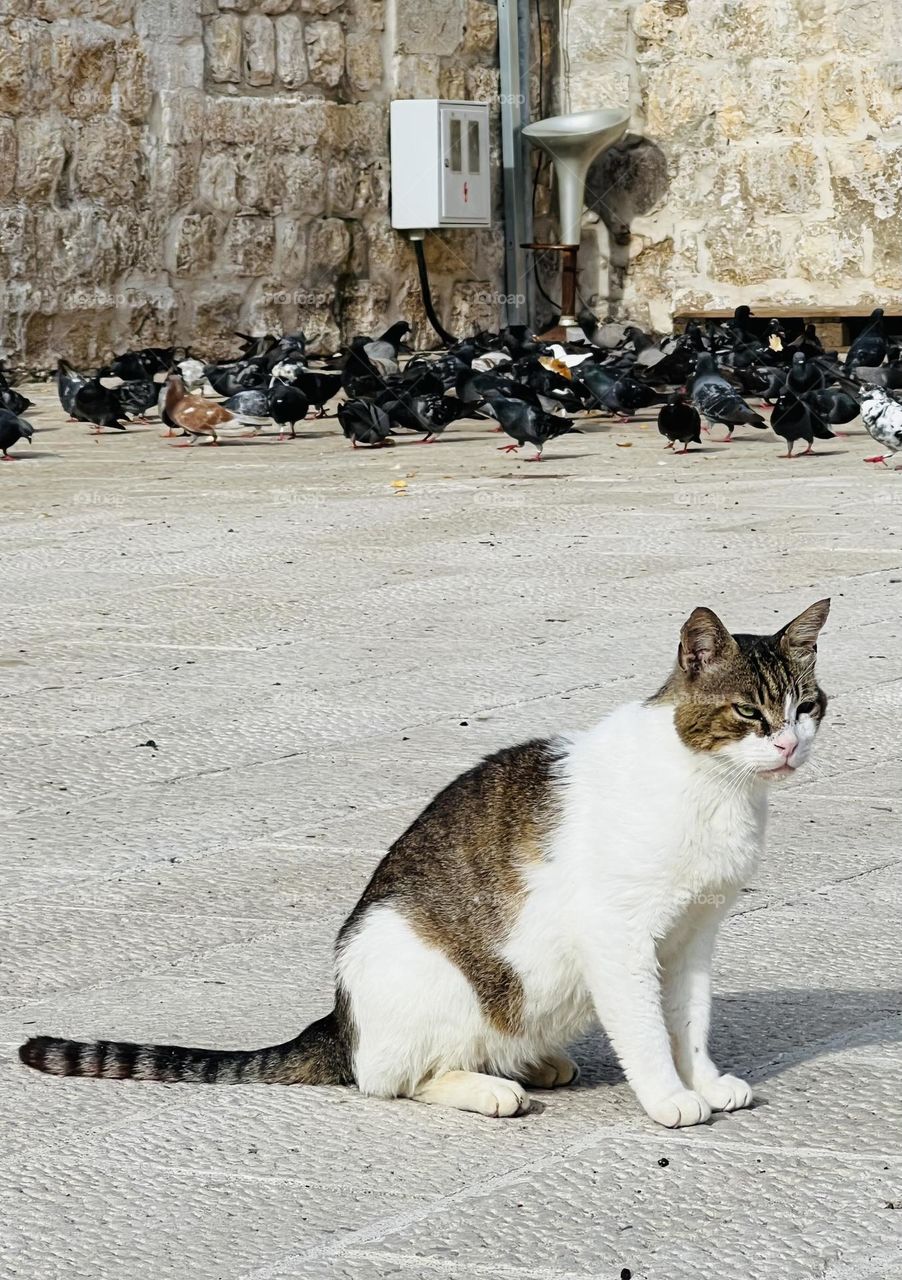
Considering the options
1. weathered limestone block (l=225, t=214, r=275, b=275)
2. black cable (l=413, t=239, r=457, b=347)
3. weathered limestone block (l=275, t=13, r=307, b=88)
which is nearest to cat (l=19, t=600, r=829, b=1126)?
weathered limestone block (l=225, t=214, r=275, b=275)

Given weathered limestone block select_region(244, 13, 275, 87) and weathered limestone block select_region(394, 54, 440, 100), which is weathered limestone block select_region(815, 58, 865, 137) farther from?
weathered limestone block select_region(244, 13, 275, 87)

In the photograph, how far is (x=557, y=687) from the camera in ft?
18.7

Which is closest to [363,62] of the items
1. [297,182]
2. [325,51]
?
[325,51]

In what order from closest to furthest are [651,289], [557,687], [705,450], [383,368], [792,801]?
[792,801]
[557,687]
[705,450]
[383,368]
[651,289]

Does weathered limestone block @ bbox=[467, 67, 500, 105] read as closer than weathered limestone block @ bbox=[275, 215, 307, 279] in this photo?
No

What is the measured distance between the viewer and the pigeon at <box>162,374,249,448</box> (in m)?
12.1

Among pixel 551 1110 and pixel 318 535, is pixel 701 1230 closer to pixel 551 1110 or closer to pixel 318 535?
pixel 551 1110

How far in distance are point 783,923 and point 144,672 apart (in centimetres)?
267

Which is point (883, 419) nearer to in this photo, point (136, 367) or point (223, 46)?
point (136, 367)

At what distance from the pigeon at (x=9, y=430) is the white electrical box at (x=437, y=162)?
21.3ft

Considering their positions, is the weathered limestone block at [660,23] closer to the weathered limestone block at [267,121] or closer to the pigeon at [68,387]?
the weathered limestone block at [267,121]

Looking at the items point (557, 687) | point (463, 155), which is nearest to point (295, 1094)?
point (557, 687)

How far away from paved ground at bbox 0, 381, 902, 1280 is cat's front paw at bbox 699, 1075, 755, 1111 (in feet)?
0.08

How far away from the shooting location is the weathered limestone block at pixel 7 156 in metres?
14.4
